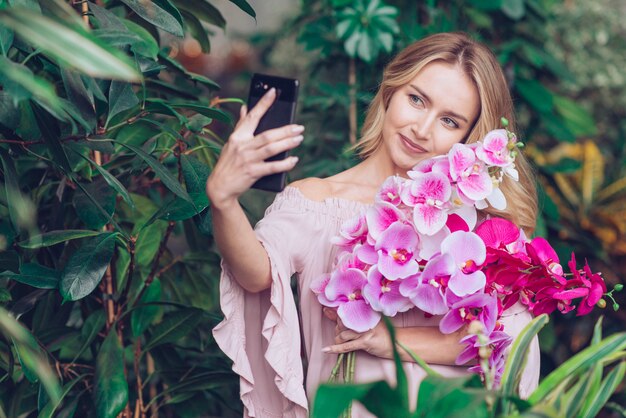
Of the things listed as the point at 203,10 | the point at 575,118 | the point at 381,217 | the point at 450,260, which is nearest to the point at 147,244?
the point at 203,10

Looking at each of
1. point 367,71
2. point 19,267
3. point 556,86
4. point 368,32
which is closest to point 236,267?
point 19,267

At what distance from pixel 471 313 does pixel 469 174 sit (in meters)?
0.25

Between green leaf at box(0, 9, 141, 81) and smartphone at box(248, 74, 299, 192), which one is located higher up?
green leaf at box(0, 9, 141, 81)

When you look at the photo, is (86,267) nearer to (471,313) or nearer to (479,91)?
(471,313)

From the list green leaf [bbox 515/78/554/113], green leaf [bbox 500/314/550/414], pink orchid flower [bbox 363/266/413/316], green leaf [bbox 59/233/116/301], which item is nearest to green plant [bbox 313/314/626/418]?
green leaf [bbox 500/314/550/414]

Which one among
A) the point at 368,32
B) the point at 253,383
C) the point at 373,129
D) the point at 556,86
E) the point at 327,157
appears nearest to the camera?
the point at 253,383

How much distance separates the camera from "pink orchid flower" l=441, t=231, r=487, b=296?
4.19ft

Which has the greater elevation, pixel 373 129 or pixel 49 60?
pixel 49 60

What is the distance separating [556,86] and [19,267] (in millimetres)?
2968

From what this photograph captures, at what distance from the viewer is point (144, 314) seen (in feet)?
5.45

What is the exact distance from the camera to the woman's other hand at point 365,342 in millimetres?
1376

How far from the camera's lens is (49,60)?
137 centimetres

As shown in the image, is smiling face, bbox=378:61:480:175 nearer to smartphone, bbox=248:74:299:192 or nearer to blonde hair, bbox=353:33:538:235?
blonde hair, bbox=353:33:538:235

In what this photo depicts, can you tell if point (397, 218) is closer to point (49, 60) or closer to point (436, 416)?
point (436, 416)
